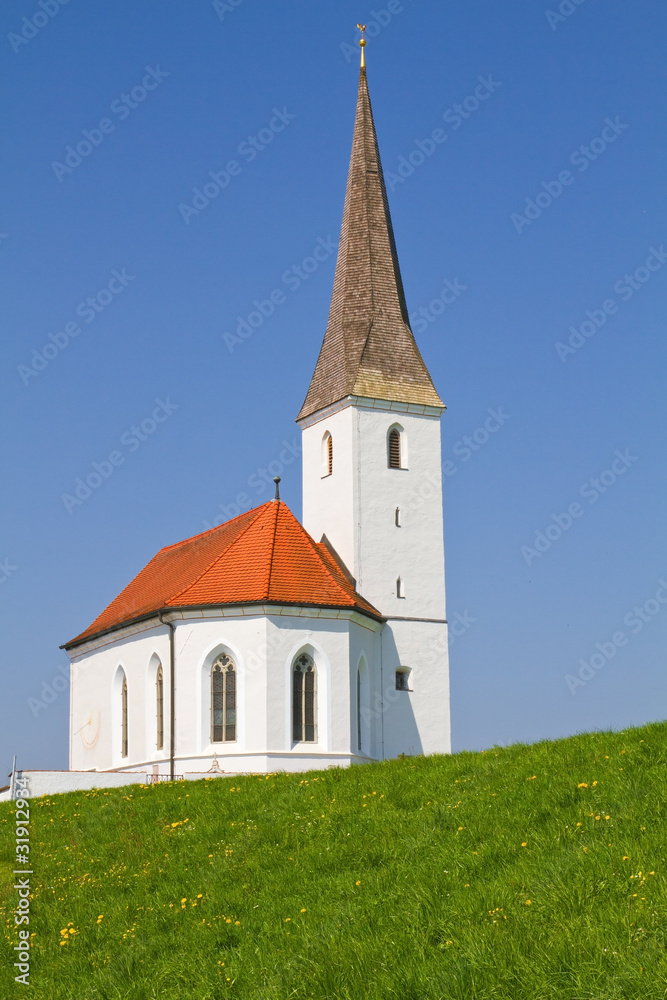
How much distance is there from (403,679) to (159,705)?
6.98m

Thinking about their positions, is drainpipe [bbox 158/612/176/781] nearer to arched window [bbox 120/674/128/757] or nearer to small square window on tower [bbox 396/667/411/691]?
arched window [bbox 120/674/128/757]

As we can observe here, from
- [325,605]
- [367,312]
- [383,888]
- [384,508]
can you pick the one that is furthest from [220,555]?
[383,888]

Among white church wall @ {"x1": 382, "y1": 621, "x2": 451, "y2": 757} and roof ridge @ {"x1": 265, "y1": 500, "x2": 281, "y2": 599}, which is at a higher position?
roof ridge @ {"x1": 265, "y1": 500, "x2": 281, "y2": 599}

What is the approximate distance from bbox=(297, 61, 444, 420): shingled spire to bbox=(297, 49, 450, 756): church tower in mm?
45

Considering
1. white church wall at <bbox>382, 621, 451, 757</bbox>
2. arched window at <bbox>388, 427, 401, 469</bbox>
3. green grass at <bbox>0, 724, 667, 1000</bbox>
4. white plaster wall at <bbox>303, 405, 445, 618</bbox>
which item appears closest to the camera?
green grass at <bbox>0, 724, 667, 1000</bbox>

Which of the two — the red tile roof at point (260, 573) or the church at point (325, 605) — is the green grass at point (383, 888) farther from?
the red tile roof at point (260, 573)

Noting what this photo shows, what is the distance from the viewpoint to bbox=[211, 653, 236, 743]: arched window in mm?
27500

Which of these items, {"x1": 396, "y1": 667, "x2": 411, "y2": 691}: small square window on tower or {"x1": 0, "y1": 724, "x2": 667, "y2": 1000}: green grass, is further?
{"x1": 396, "y1": 667, "x2": 411, "y2": 691}: small square window on tower

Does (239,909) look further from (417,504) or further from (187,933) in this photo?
(417,504)

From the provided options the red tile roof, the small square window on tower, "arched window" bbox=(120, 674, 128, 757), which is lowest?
"arched window" bbox=(120, 674, 128, 757)

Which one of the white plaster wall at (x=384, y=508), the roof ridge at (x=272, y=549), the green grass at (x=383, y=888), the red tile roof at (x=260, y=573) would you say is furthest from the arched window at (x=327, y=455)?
the green grass at (x=383, y=888)

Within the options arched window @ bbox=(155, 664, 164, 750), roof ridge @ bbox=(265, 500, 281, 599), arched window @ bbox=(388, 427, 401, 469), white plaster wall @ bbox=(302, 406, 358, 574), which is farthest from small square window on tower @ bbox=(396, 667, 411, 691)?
arched window @ bbox=(155, 664, 164, 750)

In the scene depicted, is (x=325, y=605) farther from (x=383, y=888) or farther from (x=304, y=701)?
(x=383, y=888)

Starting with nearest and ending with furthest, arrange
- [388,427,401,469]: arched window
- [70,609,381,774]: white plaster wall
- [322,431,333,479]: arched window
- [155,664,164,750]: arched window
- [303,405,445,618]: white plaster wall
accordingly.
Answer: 1. [70,609,381,774]: white plaster wall
2. [155,664,164,750]: arched window
3. [303,405,445,618]: white plaster wall
4. [388,427,401,469]: arched window
5. [322,431,333,479]: arched window
